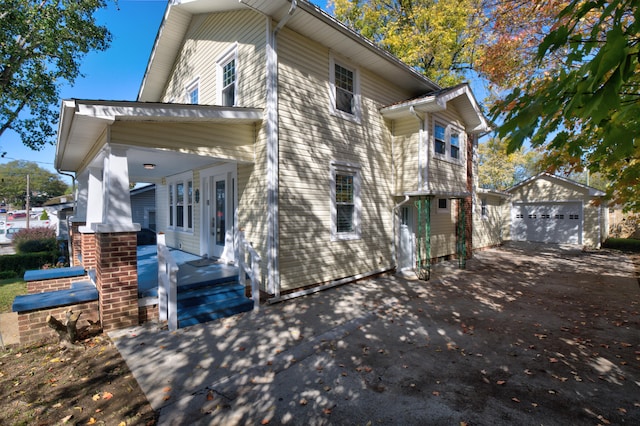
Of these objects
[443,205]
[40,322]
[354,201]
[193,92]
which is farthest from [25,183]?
[443,205]

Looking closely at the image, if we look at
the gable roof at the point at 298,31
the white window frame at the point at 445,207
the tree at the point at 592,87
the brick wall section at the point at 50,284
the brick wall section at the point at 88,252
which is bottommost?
the brick wall section at the point at 50,284

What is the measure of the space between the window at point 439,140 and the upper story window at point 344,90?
2945mm

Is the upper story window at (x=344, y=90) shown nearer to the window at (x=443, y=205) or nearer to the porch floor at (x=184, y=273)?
the porch floor at (x=184, y=273)

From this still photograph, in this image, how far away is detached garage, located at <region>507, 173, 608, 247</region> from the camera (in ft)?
54.8

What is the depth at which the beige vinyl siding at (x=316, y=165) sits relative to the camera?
6.84m

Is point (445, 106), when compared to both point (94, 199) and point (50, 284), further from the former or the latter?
point (50, 284)

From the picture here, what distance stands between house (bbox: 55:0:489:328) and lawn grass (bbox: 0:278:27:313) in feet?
5.75

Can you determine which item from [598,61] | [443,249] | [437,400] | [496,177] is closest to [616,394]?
[437,400]

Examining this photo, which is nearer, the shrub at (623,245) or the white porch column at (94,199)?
the white porch column at (94,199)

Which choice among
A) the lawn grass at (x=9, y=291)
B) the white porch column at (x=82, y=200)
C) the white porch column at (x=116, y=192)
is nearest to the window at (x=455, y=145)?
the white porch column at (x=116, y=192)

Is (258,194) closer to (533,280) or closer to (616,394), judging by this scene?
(616,394)

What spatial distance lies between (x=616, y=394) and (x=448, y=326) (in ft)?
7.42

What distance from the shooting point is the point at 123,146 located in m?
5.05

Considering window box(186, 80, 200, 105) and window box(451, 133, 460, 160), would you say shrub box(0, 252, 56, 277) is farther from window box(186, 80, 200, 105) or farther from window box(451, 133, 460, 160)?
window box(451, 133, 460, 160)
